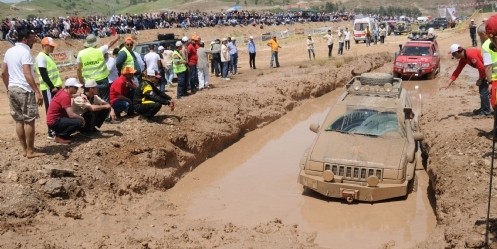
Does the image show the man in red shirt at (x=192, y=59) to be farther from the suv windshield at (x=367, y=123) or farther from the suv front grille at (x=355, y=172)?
the suv front grille at (x=355, y=172)

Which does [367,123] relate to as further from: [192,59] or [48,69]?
[192,59]

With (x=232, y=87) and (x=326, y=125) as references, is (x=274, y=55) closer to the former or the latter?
(x=232, y=87)

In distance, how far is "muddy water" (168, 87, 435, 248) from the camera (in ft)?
27.3

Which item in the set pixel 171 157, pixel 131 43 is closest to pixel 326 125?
pixel 171 157

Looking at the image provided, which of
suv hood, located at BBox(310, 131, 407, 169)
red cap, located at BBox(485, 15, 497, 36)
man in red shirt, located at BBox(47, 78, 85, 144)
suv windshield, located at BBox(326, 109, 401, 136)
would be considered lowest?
suv hood, located at BBox(310, 131, 407, 169)

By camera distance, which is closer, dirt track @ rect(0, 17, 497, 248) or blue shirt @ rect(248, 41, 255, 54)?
dirt track @ rect(0, 17, 497, 248)

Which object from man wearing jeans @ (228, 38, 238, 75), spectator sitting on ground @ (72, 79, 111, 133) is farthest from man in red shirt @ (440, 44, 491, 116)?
man wearing jeans @ (228, 38, 238, 75)

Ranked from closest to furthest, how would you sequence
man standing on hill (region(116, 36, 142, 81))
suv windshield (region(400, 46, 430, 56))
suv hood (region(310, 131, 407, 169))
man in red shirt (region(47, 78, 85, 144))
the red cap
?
the red cap < suv hood (region(310, 131, 407, 169)) < man in red shirt (region(47, 78, 85, 144)) < man standing on hill (region(116, 36, 142, 81)) < suv windshield (region(400, 46, 430, 56))

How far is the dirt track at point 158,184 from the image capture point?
7156 mm

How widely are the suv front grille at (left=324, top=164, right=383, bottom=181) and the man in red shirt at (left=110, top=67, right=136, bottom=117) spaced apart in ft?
16.0

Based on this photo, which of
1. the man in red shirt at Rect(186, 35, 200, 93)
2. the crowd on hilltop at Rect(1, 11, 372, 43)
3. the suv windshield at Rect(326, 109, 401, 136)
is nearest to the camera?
the suv windshield at Rect(326, 109, 401, 136)

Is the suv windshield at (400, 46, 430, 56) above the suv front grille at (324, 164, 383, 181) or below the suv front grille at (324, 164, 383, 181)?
above

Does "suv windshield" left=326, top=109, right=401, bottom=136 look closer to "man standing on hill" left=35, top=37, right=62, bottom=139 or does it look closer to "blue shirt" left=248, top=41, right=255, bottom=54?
"man standing on hill" left=35, top=37, right=62, bottom=139

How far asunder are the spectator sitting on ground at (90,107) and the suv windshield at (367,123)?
4.27m
